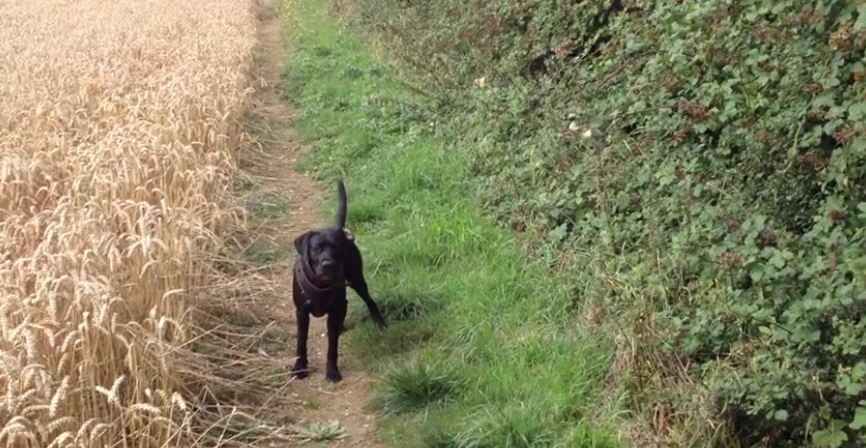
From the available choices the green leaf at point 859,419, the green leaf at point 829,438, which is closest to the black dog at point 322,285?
the green leaf at point 829,438

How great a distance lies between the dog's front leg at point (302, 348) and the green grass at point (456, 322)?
0.39m

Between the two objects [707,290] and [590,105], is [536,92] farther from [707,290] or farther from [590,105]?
[707,290]

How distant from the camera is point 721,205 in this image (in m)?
4.68

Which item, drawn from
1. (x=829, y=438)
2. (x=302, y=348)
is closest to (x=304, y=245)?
(x=302, y=348)

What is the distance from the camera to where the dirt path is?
4.96m

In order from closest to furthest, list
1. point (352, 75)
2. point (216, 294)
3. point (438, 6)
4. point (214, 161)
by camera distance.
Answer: point (216, 294)
point (214, 161)
point (438, 6)
point (352, 75)

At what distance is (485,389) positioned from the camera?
474 centimetres

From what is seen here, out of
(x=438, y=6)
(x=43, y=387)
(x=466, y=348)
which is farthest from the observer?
(x=438, y=6)

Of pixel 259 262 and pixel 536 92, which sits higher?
pixel 536 92

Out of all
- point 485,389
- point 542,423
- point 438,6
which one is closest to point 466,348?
point 485,389

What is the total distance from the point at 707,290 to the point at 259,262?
3887mm

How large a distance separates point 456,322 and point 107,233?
2.19 metres

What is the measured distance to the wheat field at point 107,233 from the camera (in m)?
3.91

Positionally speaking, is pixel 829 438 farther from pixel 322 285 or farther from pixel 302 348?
pixel 302 348
